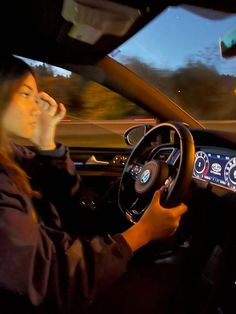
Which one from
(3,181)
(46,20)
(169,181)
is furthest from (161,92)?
(3,181)

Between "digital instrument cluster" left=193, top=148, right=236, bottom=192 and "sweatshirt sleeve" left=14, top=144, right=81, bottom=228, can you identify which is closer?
"digital instrument cluster" left=193, top=148, right=236, bottom=192

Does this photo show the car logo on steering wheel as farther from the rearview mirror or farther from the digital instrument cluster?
the rearview mirror

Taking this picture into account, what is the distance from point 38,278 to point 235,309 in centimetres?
78

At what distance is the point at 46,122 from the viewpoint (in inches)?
70.5

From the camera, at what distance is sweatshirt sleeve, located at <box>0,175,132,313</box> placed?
1.16m

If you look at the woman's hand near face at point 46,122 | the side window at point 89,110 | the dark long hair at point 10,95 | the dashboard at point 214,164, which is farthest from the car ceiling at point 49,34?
the dark long hair at point 10,95

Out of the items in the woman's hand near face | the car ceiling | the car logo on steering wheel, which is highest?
the car ceiling

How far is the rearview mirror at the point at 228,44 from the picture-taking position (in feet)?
5.25

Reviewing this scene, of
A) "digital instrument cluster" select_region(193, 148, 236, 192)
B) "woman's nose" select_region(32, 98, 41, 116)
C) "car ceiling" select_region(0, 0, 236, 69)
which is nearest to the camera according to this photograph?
"woman's nose" select_region(32, 98, 41, 116)

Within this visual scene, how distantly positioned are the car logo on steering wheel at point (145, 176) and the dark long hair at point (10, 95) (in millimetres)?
570

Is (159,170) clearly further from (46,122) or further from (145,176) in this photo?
(46,122)

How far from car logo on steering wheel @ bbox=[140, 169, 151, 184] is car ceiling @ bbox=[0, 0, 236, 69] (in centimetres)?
89

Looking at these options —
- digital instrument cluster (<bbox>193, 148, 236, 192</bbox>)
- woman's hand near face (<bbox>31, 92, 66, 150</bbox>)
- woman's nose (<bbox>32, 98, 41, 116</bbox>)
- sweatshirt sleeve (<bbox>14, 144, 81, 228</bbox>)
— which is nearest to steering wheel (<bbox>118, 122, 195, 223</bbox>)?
digital instrument cluster (<bbox>193, 148, 236, 192</bbox>)

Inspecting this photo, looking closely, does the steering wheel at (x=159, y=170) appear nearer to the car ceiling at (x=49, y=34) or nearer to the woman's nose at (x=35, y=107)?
the woman's nose at (x=35, y=107)
